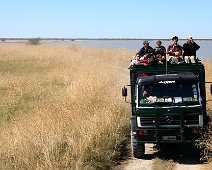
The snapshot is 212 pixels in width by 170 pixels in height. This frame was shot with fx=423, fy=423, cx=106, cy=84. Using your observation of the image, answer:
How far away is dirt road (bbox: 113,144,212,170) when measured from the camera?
9788mm

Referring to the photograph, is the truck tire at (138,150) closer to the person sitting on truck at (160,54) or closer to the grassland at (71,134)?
the grassland at (71,134)

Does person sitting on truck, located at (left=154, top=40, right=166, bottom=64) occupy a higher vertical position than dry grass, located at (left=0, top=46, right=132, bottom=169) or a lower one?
higher

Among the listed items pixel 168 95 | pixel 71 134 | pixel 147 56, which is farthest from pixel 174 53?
pixel 71 134

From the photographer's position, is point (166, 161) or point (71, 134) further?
point (71, 134)

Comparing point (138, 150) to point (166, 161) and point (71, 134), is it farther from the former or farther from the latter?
point (71, 134)

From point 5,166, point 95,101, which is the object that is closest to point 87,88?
point 95,101

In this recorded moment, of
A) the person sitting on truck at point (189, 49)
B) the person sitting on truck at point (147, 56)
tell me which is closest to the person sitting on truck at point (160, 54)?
the person sitting on truck at point (147, 56)

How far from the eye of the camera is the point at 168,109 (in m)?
10.0

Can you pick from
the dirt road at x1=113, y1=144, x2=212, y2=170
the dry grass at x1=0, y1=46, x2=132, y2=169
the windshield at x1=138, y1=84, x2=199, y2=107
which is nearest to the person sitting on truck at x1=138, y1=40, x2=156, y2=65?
the windshield at x1=138, y1=84, x2=199, y2=107

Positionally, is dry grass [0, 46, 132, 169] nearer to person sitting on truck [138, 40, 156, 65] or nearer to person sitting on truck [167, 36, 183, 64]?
person sitting on truck [138, 40, 156, 65]

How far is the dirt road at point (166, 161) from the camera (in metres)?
9.79

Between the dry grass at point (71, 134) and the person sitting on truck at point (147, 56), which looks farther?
the person sitting on truck at point (147, 56)

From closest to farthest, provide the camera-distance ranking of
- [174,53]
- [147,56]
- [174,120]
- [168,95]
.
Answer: [174,120] → [168,95] → [147,56] → [174,53]

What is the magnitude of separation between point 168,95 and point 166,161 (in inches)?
63.2
